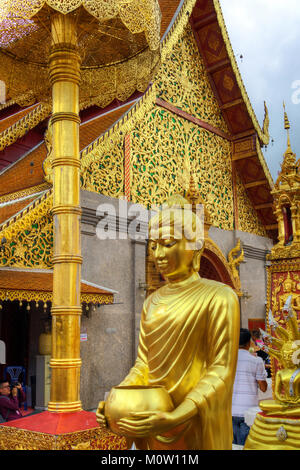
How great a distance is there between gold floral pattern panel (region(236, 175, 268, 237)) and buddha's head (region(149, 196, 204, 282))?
6.89 meters

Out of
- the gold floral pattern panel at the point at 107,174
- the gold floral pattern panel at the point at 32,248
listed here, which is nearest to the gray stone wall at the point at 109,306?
the gold floral pattern panel at the point at 107,174

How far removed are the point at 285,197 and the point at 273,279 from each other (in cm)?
70

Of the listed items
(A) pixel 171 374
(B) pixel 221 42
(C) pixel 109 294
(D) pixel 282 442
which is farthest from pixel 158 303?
(B) pixel 221 42

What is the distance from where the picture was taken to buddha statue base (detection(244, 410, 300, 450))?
84.7 inches

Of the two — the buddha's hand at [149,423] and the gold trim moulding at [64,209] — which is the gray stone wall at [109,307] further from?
the buddha's hand at [149,423]

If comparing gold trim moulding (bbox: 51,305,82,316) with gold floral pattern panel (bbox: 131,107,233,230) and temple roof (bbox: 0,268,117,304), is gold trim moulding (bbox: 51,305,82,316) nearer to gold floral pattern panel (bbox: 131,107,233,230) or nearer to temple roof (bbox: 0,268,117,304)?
temple roof (bbox: 0,268,117,304)

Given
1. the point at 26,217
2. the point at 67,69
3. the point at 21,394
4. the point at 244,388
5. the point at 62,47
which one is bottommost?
the point at 21,394

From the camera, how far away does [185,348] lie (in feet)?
5.57

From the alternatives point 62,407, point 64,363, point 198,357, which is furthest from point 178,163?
point 198,357

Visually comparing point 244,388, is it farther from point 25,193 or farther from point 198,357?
point 25,193

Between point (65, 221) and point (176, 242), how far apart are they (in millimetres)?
1249

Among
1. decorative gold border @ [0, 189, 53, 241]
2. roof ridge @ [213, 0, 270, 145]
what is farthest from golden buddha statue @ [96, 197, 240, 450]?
roof ridge @ [213, 0, 270, 145]

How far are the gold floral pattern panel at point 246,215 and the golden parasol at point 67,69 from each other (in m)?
5.17
